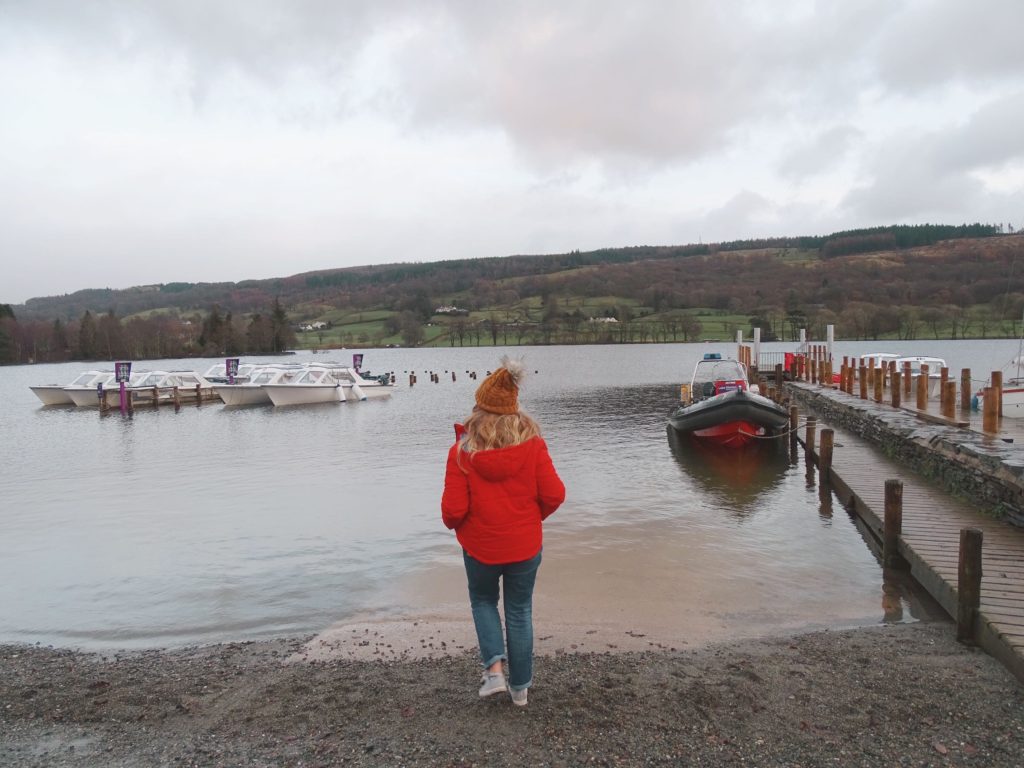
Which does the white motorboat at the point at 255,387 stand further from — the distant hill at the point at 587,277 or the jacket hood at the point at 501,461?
the distant hill at the point at 587,277

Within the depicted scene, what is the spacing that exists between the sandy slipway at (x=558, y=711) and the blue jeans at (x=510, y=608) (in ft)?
1.00

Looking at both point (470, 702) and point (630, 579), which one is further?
point (630, 579)

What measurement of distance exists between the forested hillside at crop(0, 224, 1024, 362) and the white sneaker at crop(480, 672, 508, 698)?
284ft

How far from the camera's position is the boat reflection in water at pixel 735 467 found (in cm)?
1341

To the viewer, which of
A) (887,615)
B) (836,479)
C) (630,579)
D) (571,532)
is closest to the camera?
(887,615)

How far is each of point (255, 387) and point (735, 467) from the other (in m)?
26.2

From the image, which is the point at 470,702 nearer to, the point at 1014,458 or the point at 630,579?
the point at 630,579

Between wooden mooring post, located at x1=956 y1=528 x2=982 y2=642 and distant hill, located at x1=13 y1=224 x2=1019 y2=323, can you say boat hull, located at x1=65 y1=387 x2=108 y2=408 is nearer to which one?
wooden mooring post, located at x1=956 y1=528 x2=982 y2=642

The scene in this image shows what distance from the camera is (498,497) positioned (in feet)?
13.6

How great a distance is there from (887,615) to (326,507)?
928cm

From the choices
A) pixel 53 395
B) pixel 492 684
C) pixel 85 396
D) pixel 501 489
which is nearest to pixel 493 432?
pixel 501 489

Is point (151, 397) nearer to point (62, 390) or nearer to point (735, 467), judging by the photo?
point (62, 390)

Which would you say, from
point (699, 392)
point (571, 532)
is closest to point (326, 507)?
point (571, 532)

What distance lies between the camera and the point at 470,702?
464 cm
